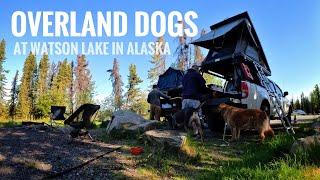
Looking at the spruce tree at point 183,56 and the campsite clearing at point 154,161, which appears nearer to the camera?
the campsite clearing at point 154,161

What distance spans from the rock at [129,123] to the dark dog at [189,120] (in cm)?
126

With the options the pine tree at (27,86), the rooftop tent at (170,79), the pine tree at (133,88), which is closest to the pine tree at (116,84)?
the pine tree at (133,88)

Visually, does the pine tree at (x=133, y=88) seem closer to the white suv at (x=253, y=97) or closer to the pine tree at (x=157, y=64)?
the pine tree at (x=157, y=64)

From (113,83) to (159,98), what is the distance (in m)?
70.0

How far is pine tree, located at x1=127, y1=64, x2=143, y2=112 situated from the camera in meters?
80.1

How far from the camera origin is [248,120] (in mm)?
11445

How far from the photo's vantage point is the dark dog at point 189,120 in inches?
462

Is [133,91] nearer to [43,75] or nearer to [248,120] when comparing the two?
[43,75]

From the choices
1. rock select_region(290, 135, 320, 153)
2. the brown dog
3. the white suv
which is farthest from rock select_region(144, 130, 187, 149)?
the white suv

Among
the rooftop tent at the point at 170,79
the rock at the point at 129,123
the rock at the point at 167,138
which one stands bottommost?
the rock at the point at 167,138

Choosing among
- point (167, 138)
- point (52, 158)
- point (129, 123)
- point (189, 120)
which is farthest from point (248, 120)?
point (52, 158)

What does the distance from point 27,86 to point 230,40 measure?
88395mm

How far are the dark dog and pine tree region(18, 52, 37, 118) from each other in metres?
83.7

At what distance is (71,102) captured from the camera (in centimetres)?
9319
